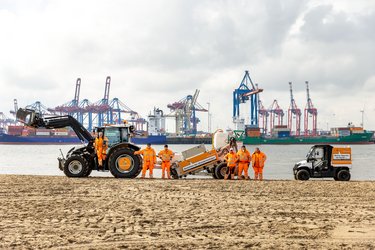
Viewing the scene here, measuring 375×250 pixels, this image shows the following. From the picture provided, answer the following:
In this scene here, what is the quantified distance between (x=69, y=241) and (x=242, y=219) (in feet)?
11.7

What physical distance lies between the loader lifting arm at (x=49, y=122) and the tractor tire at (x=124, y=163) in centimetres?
131

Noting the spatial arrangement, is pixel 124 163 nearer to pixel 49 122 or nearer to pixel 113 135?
pixel 113 135

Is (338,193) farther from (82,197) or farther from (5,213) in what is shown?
(5,213)

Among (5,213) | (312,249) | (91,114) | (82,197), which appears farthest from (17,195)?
(91,114)

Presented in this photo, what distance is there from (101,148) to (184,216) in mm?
8479

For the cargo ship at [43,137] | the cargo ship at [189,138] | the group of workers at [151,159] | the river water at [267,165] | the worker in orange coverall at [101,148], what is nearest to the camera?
the worker in orange coverall at [101,148]

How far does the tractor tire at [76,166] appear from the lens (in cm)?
1848

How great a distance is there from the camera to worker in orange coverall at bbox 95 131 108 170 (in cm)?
1822

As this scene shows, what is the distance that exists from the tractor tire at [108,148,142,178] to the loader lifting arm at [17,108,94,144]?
4.30 feet

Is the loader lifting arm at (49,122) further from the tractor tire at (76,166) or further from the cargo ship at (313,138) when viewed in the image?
the cargo ship at (313,138)

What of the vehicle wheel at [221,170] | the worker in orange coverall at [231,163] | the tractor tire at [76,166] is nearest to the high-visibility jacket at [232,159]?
the worker in orange coverall at [231,163]

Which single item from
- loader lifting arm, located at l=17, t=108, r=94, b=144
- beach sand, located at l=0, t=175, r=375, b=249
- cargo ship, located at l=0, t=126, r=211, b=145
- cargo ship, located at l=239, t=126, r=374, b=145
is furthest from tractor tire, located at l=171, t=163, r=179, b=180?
cargo ship, located at l=239, t=126, r=374, b=145

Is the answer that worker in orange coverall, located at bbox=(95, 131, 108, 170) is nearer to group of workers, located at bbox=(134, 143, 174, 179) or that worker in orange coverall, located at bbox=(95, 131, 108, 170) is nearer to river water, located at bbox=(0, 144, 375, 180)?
group of workers, located at bbox=(134, 143, 174, 179)

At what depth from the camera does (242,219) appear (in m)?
10.1
